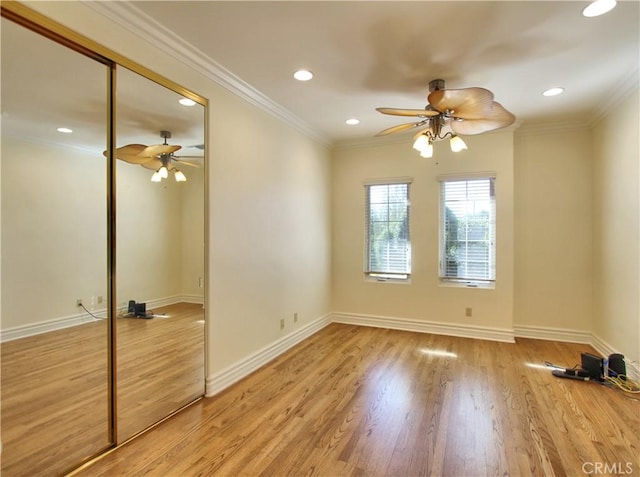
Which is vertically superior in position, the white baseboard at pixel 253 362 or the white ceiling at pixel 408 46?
the white ceiling at pixel 408 46

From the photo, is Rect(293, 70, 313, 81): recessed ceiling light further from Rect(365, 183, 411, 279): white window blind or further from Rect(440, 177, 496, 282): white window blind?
Rect(440, 177, 496, 282): white window blind

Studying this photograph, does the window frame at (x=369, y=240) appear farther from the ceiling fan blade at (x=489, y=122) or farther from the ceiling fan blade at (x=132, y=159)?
the ceiling fan blade at (x=132, y=159)

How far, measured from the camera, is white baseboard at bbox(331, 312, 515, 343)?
432 cm

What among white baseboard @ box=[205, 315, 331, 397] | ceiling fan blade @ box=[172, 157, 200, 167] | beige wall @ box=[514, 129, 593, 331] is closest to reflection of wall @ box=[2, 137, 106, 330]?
ceiling fan blade @ box=[172, 157, 200, 167]

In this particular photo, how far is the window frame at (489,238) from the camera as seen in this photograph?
439cm

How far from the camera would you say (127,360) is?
2.31 meters

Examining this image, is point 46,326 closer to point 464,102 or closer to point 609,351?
point 464,102

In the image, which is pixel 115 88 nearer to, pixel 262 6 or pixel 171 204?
pixel 171 204

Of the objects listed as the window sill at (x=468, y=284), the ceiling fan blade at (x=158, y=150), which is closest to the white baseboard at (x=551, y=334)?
the window sill at (x=468, y=284)

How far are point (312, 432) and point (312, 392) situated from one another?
1.91 ft

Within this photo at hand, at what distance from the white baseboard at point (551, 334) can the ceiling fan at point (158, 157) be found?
4450mm

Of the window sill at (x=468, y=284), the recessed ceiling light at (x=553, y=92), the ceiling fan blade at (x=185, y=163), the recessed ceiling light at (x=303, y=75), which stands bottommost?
the window sill at (x=468, y=284)

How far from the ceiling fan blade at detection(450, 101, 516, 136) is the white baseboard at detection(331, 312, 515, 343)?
8.58ft

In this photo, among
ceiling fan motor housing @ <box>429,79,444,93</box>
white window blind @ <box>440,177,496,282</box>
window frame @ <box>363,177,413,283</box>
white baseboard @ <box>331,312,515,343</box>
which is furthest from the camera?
window frame @ <box>363,177,413,283</box>
